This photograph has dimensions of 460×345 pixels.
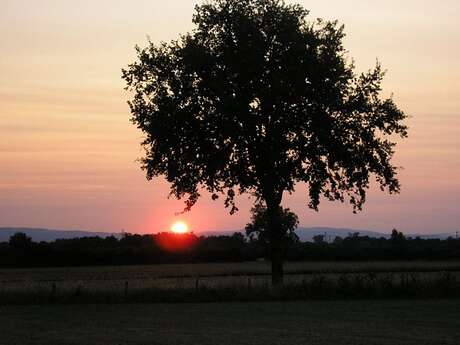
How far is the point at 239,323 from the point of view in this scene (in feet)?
92.5

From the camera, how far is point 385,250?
97312 millimetres

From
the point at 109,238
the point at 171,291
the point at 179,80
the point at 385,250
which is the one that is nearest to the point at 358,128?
the point at 179,80

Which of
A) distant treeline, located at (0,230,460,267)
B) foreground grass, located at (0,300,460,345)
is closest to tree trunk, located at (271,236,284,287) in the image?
foreground grass, located at (0,300,460,345)

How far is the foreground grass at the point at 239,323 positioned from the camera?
76.4ft

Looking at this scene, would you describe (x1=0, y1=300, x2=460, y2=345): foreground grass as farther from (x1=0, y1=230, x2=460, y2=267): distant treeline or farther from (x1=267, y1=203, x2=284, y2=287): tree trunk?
(x1=0, y1=230, x2=460, y2=267): distant treeline

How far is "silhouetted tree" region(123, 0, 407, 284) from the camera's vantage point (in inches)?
1781

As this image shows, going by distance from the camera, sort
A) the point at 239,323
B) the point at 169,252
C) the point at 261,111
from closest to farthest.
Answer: the point at 239,323, the point at 261,111, the point at 169,252

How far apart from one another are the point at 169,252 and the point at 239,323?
71.8 m

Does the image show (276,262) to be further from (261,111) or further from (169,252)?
(169,252)

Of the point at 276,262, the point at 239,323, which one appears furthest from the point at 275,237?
the point at 239,323

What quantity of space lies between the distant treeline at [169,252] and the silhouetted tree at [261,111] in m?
39.4

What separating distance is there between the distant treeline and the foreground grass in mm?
51295

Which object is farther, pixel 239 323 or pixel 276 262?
pixel 276 262

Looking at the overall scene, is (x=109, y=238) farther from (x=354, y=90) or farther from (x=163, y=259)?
(x=354, y=90)
